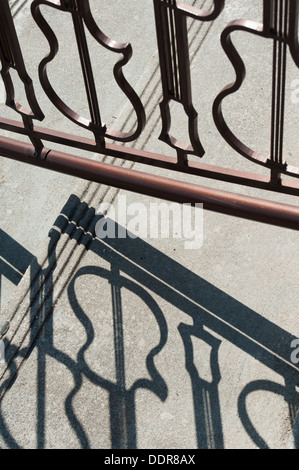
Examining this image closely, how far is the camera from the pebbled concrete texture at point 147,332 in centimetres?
347

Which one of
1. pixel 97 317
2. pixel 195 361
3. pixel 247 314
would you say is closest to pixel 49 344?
pixel 97 317

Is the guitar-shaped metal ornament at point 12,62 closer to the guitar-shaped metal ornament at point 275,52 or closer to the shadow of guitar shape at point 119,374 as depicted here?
the guitar-shaped metal ornament at point 275,52

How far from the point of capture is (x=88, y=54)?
2.76 meters

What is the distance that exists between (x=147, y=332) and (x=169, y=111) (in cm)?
133

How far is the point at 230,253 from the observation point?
12.8 ft

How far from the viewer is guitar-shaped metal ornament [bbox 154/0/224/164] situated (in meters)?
2.35

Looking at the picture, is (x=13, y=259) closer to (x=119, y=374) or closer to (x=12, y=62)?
(x=119, y=374)

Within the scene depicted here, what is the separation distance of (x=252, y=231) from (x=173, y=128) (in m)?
0.90

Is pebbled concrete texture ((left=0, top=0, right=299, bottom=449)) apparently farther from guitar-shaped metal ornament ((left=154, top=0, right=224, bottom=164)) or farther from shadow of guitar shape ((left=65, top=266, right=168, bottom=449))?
guitar-shaped metal ornament ((left=154, top=0, right=224, bottom=164))

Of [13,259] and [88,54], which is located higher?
[13,259]

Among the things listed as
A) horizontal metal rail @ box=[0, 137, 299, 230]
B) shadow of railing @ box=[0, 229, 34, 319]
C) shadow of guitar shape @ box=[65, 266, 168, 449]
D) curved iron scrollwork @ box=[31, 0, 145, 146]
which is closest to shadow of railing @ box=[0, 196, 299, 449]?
shadow of guitar shape @ box=[65, 266, 168, 449]

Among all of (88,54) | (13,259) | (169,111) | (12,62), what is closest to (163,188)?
(169,111)

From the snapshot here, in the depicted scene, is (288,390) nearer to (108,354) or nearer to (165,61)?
(108,354)

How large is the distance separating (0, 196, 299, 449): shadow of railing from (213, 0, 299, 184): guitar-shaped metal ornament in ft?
3.67
